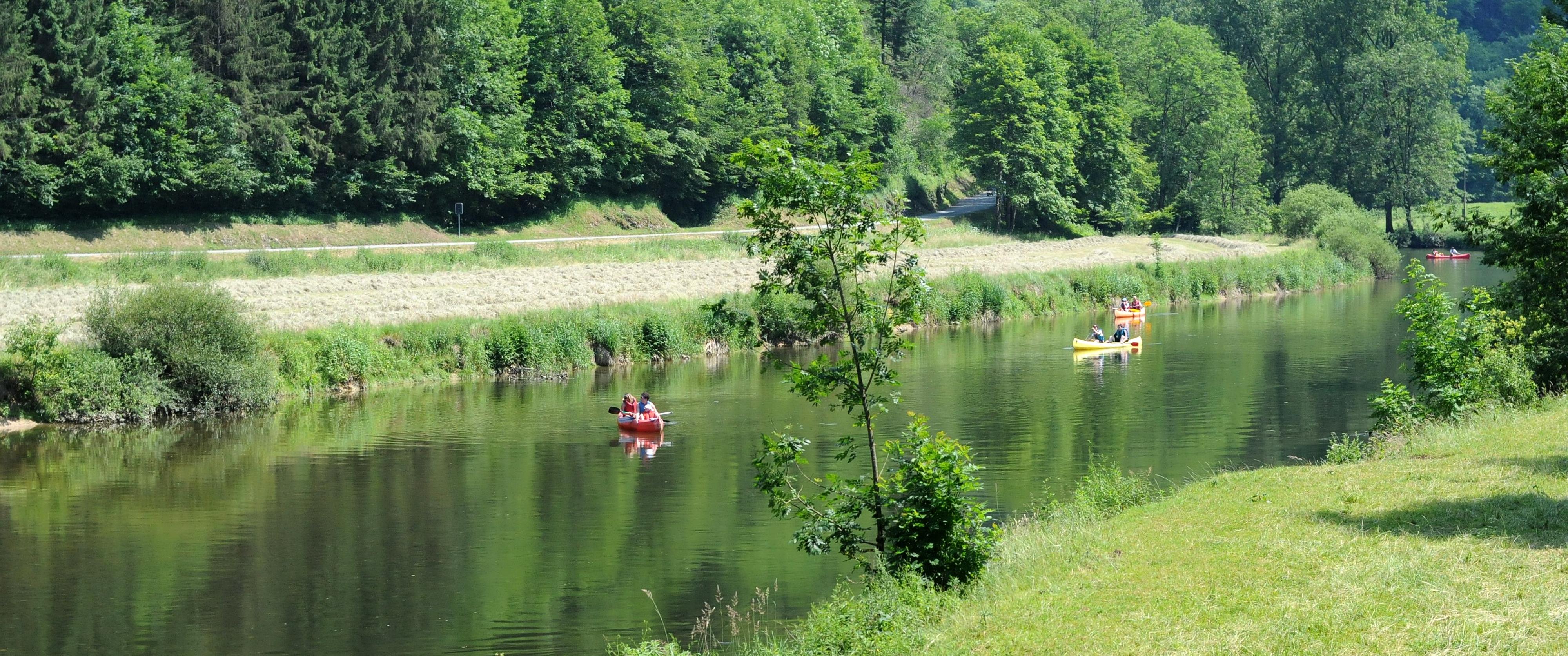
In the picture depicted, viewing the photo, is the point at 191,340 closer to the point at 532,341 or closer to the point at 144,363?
the point at 144,363

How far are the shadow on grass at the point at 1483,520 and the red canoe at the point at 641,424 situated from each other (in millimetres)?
17882

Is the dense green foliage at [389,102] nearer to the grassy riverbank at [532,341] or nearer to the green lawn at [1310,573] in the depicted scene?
the grassy riverbank at [532,341]

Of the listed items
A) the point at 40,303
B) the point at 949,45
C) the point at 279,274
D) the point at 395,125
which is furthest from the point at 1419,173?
the point at 40,303

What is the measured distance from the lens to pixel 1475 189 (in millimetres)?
135500

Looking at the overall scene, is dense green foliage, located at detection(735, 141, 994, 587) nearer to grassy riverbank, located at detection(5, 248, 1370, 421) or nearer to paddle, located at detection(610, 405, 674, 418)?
grassy riverbank, located at detection(5, 248, 1370, 421)

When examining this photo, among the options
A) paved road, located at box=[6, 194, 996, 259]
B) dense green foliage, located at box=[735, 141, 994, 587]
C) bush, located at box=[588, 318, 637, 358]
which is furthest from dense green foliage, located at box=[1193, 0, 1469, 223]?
dense green foliage, located at box=[735, 141, 994, 587]

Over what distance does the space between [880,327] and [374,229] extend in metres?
56.4

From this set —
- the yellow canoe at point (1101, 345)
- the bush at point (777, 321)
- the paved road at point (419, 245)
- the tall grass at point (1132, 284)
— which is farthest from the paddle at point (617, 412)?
the tall grass at point (1132, 284)

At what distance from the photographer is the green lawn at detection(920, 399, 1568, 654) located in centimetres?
1079

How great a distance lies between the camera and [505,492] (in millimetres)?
25125

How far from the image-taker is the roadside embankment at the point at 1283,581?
10820 mm

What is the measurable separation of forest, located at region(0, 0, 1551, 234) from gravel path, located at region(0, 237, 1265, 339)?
16.2m

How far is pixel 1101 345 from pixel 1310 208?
4493 centimetres

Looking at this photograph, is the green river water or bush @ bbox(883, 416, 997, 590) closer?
bush @ bbox(883, 416, 997, 590)
